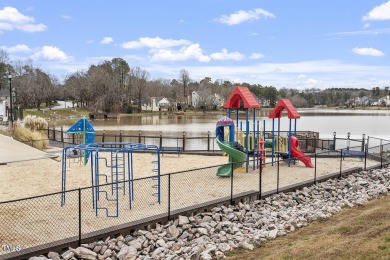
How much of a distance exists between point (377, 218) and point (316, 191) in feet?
13.6

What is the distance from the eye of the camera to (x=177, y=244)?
358 inches

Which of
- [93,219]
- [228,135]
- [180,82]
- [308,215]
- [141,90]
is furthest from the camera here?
[180,82]

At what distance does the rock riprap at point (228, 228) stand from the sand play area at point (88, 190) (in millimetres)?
788

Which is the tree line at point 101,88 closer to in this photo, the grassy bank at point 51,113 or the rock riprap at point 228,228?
the grassy bank at point 51,113

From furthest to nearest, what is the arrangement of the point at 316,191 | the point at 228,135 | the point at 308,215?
the point at 228,135, the point at 316,191, the point at 308,215

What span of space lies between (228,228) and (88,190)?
17.6 ft

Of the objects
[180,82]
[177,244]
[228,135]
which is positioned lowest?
[177,244]

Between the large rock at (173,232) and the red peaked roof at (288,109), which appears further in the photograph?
the red peaked roof at (288,109)

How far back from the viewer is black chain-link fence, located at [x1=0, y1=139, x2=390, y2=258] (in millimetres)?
8969

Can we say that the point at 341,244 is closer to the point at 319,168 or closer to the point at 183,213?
the point at 183,213

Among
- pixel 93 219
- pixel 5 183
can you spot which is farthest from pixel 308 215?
pixel 5 183

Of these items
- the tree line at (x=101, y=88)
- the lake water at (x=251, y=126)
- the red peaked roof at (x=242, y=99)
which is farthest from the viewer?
the tree line at (x=101, y=88)

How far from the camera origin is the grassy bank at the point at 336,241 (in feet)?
24.7

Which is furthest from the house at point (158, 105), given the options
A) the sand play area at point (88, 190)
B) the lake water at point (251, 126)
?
the sand play area at point (88, 190)
